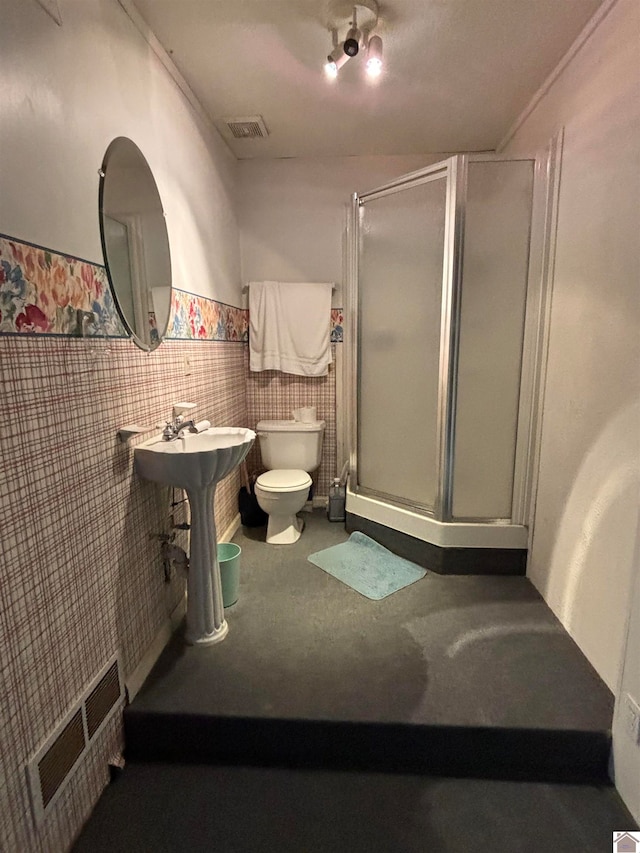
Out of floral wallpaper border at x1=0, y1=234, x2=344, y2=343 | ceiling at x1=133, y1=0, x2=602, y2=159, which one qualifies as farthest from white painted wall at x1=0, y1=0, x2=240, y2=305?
ceiling at x1=133, y1=0, x2=602, y2=159

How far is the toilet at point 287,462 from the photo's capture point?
98.2 inches

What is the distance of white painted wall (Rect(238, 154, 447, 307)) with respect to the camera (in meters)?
2.77

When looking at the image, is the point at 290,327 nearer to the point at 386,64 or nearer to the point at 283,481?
the point at 283,481

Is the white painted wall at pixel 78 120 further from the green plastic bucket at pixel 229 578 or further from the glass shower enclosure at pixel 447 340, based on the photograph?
the green plastic bucket at pixel 229 578

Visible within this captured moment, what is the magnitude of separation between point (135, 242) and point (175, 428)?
0.66m

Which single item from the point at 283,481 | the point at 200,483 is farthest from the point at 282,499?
the point at 200,483

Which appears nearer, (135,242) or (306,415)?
(135,242)

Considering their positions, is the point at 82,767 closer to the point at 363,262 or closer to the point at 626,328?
the point at 626,328

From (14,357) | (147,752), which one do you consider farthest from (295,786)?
(14,357)

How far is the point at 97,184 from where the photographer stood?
1.29 m

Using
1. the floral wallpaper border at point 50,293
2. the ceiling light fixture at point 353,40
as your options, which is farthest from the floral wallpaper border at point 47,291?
the ceiling light fixture at point 353,40

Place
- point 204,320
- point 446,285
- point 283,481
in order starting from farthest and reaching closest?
point 283,481 < point 204,320 < point 446,285

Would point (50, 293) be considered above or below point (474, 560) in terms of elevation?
above

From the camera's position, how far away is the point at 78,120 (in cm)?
121
